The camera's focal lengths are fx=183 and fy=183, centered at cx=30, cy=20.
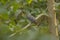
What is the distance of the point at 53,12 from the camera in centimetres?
126

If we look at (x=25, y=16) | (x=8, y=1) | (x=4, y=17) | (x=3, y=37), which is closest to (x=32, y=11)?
(x=25, y=16)

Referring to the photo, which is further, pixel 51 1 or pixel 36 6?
pixel 36 6

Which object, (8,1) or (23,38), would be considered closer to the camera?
(23,38)

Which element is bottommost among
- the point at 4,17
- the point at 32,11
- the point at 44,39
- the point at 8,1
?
the point at 44,39

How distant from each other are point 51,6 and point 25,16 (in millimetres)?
211

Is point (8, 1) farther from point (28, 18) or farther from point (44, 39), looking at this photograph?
point (28, 18)

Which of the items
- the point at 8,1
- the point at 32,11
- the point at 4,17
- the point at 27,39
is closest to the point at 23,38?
the point at 27,39

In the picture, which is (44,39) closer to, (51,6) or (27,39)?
(27,39)

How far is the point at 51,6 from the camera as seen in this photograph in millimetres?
1256

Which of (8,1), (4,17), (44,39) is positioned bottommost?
(44,39)

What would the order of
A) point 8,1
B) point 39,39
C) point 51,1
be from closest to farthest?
1. point 39,39
2. point 8,1
3. point 51,1

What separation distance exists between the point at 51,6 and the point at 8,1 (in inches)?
20.5

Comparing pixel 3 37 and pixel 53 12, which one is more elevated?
pixel 53 12

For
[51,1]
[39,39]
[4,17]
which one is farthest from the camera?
[51,1]
